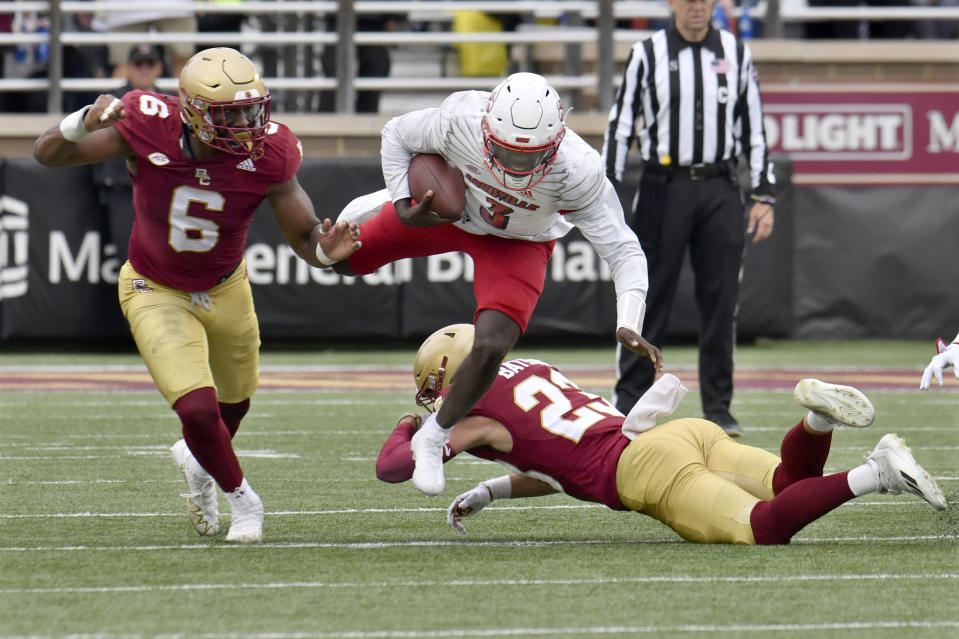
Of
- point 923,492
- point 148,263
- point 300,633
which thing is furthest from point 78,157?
point 923,492

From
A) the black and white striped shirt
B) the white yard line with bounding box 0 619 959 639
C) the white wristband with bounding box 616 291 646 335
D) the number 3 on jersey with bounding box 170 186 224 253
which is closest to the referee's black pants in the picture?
the black and white striped shirt

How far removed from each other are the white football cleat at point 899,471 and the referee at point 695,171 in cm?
265

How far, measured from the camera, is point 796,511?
374 cm

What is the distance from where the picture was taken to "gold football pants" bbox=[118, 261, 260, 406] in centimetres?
408

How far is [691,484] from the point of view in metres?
3.90

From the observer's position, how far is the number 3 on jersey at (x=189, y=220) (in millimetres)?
4293

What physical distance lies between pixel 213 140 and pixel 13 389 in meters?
4.43

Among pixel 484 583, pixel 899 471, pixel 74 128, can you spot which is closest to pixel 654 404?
pixel 899 471

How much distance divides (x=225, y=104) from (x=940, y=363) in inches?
79.4

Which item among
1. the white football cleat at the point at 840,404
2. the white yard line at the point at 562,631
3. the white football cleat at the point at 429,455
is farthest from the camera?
the white football cleat at the point at 429,455

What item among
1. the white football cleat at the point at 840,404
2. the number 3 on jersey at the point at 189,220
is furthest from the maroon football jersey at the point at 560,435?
the number 3 on jersey at the point at 189,220

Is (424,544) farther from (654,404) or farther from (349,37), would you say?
(349,37)

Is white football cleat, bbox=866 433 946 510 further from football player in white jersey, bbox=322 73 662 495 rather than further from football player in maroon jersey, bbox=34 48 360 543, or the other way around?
football player in maroon jersey, bbox=34 48 360 543

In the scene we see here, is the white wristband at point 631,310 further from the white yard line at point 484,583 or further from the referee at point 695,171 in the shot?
the referee at point 695,171
